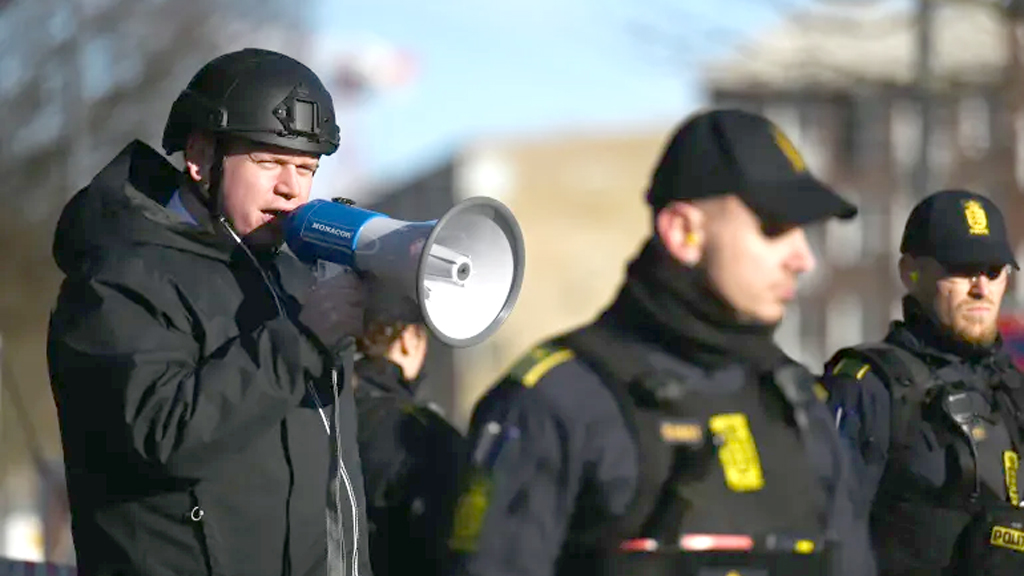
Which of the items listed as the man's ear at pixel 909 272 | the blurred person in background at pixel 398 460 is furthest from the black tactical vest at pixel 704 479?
the man's ear at pixel 909 272

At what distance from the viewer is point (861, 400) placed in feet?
17.3

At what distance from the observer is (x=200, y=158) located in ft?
14.0

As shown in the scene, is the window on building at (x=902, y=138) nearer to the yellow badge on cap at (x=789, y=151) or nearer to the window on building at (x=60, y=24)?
the window on building at (x=60, y=24)

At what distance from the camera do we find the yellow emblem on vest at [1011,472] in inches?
209

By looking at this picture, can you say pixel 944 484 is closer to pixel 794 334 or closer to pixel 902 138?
pixel 902 138

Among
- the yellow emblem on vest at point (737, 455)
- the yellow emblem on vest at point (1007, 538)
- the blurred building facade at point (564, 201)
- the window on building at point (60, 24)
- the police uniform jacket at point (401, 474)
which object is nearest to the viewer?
the yellow emblem on vest at point (737, 455)

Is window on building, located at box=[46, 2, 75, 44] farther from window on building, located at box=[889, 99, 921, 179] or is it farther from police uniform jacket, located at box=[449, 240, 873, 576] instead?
window on building, located at box=[889, 99, 921, 179]

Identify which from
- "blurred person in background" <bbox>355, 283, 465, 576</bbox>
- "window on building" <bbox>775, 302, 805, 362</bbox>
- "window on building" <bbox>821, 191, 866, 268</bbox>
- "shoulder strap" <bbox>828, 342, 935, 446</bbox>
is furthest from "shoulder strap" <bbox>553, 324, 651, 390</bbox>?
"window on building" <bbox>775, 302, 805, 362</bbox>

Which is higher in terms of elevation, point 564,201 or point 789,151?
point 564,201

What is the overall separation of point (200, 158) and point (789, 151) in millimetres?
1405

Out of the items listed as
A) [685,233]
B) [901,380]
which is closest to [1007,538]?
[901,380]

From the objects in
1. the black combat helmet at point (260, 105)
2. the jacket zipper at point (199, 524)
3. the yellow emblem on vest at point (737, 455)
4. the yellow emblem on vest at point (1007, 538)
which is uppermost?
the black combat helmet at point (260, 105)

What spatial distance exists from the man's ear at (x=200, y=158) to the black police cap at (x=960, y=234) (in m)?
2.35

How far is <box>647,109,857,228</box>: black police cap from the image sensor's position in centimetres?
337
